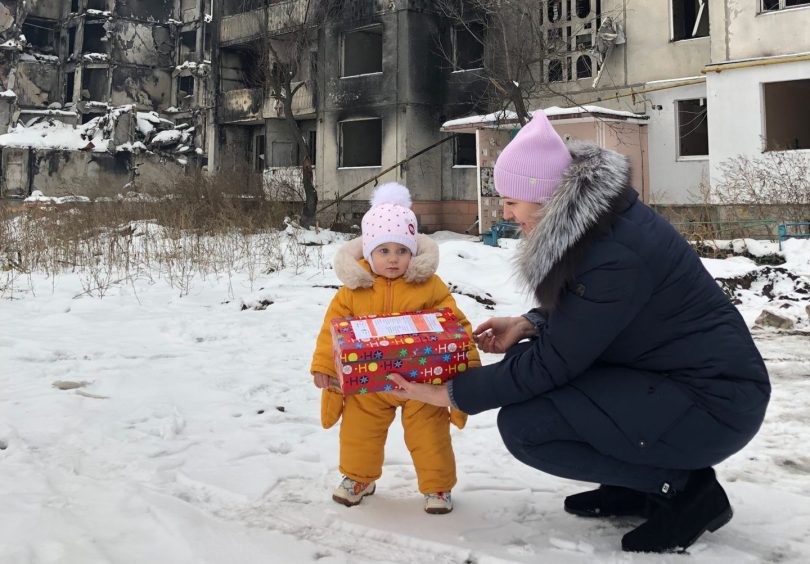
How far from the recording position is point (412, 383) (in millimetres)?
2428

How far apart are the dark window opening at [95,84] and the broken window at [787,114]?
94.8ft

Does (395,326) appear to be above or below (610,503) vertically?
above

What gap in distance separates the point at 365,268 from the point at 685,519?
143 centimetres

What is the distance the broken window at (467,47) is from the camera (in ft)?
67.8

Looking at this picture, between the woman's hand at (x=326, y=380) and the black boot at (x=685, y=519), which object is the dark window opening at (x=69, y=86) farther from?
the black boot at (x=685, y=519)

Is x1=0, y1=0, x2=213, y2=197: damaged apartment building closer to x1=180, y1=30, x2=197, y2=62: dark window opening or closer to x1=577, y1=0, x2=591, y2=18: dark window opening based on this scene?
x1=180, y1=30, x2=197, y2=62: dark window opening

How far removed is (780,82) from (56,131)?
29439 millimetres

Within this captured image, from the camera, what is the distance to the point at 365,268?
2865mm

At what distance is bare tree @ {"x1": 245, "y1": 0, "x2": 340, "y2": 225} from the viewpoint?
19391 mm

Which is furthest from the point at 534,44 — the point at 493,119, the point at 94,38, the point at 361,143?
the point at 94,38

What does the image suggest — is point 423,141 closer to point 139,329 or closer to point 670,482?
point 139,329

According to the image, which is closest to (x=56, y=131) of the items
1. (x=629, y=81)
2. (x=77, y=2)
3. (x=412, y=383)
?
(x=77, y=2)

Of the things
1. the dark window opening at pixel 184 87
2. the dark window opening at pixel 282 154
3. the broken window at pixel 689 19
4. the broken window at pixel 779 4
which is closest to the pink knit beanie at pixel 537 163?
the broken window at pixel 779 4

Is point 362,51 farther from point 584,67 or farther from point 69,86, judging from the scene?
point 69,86
